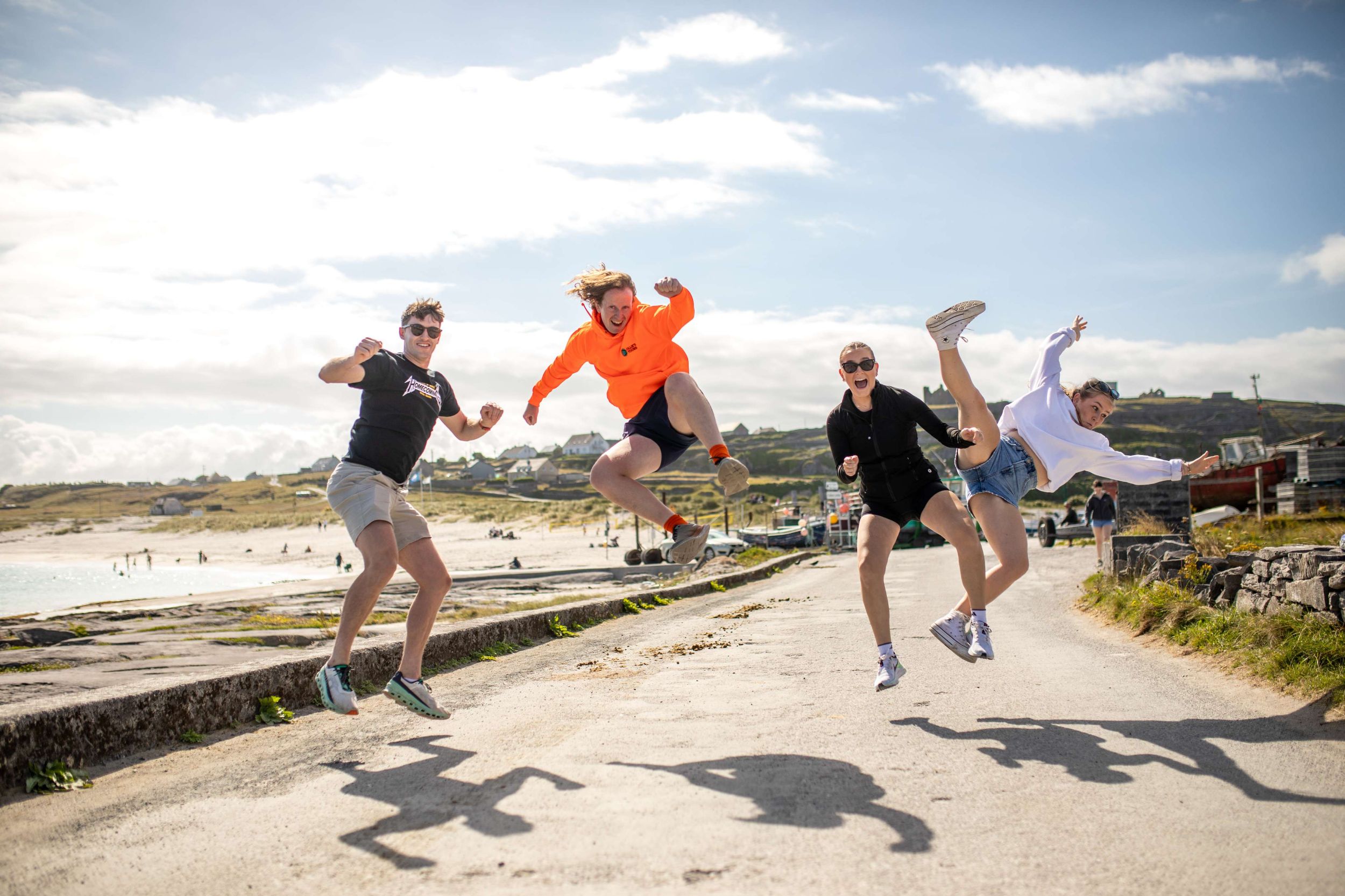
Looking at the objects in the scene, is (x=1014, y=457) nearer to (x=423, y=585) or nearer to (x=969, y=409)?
(x=969, y=409)

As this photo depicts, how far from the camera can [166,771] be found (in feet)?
13.4

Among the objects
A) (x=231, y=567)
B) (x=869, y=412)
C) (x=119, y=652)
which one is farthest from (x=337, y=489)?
(x=231, y=567)

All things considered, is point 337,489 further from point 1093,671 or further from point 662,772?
point 1093,671

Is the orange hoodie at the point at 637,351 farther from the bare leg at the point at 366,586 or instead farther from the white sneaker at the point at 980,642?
the white sneaker at the point at 980,642

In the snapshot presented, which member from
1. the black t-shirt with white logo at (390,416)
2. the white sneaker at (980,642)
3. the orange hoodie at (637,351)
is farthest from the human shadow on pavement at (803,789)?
the orange hoodie at (637,351)

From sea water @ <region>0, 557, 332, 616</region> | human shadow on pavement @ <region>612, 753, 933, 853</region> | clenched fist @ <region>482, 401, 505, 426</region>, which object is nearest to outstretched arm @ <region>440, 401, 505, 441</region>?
clenched fist @ <region>482, 401, 505, 426</region>

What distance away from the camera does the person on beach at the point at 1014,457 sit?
544 cm

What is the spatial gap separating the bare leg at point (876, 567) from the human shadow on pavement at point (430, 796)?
2.36m

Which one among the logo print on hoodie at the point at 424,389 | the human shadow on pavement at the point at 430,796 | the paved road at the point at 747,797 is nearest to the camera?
the paved road at the point at 747,797

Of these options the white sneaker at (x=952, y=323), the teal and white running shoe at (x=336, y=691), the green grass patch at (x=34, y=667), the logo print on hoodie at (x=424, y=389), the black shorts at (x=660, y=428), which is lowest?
the green grass patch at (x=34, y=667)

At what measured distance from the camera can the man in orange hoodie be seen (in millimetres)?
5523

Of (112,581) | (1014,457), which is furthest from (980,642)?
(112,581)

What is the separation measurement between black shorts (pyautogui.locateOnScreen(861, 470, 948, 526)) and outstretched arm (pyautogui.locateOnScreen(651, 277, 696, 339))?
5.11ft

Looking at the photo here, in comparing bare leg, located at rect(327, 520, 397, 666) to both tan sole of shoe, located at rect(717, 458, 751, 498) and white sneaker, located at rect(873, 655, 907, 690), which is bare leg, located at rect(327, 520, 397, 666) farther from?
white sneaker, located at rect(873, 655, 907, 690)
